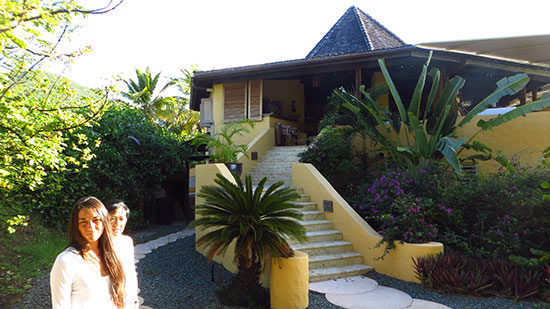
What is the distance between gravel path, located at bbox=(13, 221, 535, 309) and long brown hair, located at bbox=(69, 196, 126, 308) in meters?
2.60

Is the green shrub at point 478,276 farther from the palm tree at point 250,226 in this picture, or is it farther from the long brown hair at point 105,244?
the long brown hair at point 105,244

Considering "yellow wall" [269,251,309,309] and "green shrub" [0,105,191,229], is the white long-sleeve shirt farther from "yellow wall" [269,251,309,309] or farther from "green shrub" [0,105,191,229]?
"green shrub" [0,105,191,229]

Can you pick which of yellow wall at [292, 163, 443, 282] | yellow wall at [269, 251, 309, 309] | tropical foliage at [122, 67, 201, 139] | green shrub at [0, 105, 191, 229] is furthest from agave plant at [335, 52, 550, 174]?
tropical foliage at [122, 67, 201, 139]

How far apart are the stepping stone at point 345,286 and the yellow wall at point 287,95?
32.5 ft

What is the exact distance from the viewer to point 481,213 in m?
5.62

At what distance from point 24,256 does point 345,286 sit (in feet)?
19.1

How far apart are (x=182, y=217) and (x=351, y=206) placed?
8.24 meters

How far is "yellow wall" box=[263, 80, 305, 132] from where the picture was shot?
48.1 feet

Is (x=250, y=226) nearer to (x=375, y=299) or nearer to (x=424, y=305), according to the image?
(x=375, y=299)

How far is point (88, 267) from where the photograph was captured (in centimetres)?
199

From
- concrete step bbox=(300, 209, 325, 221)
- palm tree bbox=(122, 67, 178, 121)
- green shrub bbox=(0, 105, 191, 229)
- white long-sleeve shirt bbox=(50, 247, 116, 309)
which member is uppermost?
palm tree bbox=(122, 67, 178, 121)

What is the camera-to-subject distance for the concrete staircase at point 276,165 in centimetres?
928

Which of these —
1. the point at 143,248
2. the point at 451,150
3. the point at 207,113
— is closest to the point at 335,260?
the point at 451,150

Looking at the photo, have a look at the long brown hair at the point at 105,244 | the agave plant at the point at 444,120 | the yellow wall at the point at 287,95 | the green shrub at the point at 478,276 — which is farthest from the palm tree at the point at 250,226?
the yellow wall at the point at 287,95
